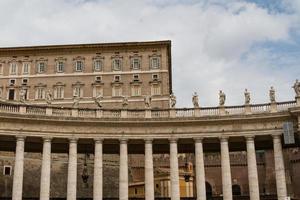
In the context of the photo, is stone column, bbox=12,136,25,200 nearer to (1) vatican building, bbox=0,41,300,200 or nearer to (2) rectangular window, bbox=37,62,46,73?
(1) vatican building, bbox=0,41,300,200

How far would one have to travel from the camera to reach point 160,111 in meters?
54.3

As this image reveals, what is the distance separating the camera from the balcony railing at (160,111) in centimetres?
5178

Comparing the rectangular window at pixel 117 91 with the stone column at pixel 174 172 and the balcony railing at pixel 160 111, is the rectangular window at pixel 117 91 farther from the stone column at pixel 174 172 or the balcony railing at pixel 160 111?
the stone column at pixel 174 172

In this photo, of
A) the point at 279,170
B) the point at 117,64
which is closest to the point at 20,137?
the point at 279,170

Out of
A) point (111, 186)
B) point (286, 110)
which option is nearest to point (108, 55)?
point (111, 186)

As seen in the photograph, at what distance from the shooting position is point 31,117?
163 feet

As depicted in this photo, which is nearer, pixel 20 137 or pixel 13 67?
pixel 20 137

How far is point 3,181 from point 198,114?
117ft

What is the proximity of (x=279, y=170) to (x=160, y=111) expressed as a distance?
47.6 feet

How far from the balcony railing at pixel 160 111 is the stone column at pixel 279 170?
359cm

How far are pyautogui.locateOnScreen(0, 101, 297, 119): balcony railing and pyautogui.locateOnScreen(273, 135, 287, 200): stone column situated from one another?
141 inches

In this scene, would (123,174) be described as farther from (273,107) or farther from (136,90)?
(136,90)

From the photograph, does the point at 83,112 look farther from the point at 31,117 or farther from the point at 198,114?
the point at 198,114

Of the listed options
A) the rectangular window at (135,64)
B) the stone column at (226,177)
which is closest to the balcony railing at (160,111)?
the stone column at (226,177)
